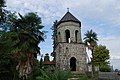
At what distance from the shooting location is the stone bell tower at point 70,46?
48.2 metres

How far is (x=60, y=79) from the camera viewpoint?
2370 centimetres

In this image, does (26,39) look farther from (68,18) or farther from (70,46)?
(68,18)

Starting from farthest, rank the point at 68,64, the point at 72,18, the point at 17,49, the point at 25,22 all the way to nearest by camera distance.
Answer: the point at 72,18, the point at 68,64, the point at 25,22, the point at 17,49

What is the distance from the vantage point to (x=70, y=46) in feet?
160

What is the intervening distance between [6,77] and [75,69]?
788 inches

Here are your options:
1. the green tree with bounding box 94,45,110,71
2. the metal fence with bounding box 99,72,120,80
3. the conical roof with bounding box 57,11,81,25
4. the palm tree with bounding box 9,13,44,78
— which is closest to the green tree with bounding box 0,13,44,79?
the palm tree with bounding box 9,13,44,78

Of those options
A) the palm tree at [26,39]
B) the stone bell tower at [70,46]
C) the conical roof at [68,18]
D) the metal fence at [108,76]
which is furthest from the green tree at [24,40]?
the conical roof at [68,18]

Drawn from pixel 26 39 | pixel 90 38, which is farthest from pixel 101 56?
pixel 26 39

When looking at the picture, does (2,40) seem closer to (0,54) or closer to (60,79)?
(0,54)

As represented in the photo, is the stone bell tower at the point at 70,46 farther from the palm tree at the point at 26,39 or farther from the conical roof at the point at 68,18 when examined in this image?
the palm tree at the point at 26,39

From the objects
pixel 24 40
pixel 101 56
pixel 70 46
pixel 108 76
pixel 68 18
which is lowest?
pixel 108 76

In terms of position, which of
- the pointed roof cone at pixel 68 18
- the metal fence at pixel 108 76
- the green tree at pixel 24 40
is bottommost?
the metal fence at pixel 108 76

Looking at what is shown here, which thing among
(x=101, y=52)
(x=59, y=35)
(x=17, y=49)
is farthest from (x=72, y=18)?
(x=17, y=49)

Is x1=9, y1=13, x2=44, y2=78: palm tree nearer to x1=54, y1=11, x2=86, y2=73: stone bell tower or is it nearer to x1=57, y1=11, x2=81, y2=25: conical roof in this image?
x1=54, y1=11, x2=86, y2=73: stone bell tower
